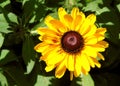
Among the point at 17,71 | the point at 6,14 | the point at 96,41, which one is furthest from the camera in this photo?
the point at 17,71

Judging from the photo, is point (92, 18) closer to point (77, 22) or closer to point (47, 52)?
point (77, 22)

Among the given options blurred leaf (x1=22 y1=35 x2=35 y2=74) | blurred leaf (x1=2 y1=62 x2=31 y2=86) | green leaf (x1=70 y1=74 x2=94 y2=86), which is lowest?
green leaf (x1=70 y1=74 x2=94 y2=86)

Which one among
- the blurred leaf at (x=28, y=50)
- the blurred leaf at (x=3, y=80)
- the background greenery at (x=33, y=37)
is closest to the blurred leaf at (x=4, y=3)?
the background greenery at (x=33, y=37)

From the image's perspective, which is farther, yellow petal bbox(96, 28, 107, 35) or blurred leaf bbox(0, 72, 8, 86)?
blurred leaf bbox(0, 72, 8, 86)

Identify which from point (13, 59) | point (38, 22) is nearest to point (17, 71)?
point (13, 59)

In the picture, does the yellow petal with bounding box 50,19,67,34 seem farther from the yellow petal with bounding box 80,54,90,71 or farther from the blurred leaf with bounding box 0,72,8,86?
the blurred leaf with bounding box 0,72,8,86

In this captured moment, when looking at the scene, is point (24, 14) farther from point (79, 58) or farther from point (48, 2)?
point (79, 58)

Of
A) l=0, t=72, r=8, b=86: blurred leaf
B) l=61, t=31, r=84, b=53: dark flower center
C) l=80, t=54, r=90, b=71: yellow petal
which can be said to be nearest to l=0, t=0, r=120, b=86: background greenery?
l=0, t=72, r=8, b=86: blurred leaf
